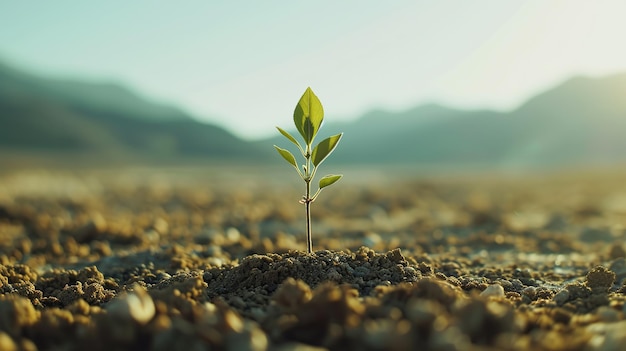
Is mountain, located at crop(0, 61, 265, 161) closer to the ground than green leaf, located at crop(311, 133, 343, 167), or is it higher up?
higher up

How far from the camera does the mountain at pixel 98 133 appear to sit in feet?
310

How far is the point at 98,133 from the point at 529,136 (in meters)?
91.2

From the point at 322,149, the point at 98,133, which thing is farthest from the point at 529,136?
the point at 322,149

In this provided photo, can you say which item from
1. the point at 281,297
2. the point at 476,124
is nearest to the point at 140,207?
the point at 281,297

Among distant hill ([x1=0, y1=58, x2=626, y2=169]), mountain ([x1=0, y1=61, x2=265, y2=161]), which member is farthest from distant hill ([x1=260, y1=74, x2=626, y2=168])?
mountain ([x1=0, y1=61, x2=265, y2=161])

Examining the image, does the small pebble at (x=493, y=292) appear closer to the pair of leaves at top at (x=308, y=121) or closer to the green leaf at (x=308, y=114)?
the pair of leaves at top at (x=308, y=121)

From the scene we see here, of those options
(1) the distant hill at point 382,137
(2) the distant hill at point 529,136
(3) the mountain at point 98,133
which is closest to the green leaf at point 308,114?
(1) the distant hill at point 382,137

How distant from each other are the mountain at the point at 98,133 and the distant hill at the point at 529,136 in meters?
22.8

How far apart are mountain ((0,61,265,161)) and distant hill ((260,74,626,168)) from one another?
2280 centimetres

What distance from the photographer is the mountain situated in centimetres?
9456

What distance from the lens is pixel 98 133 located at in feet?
339

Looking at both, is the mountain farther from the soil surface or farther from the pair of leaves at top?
the pair of leaves at top

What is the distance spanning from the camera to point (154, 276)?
416cm

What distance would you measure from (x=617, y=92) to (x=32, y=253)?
15578 cm
